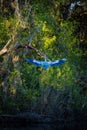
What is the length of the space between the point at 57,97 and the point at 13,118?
2320mm

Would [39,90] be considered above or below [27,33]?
below

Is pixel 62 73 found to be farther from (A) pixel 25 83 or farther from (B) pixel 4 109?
(B) pixel 4 109

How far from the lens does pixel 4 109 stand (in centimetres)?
2173

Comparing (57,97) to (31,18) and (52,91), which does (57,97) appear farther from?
(31,18)

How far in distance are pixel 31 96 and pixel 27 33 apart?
3.36 meters

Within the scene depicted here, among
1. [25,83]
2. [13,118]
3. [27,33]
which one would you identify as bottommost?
[13,118]

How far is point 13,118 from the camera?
21.6m

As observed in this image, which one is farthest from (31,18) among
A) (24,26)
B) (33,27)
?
(24,26)

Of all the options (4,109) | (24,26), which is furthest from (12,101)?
(24,26)

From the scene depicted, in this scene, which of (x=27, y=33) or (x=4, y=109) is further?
(x=27, y=33)

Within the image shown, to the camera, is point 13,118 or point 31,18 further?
point 31,18

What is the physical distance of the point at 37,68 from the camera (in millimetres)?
22906

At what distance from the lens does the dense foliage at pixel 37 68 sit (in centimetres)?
2166

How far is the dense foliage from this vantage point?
2166 cm
